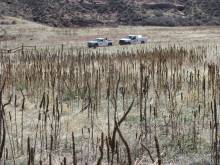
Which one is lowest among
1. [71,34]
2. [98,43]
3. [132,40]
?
[71,34]

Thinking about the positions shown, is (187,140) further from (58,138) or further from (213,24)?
(213,24)

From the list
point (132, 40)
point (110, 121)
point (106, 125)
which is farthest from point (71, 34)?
point (106, 125)

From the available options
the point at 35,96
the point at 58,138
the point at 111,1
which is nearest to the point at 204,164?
the point at 58,138

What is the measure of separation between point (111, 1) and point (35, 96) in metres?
56.5

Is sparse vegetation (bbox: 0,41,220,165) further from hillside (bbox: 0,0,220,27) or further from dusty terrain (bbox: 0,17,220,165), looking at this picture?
hillside (bbox: 0,0,220,27)

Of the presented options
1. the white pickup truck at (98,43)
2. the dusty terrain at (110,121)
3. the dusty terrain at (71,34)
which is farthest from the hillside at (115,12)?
the dusty terrain at (110,121)

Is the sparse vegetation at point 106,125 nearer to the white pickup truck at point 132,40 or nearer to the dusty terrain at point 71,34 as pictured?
the white pickup truck at point 132,40

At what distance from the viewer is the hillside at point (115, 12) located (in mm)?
57688

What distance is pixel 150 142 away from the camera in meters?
6.43

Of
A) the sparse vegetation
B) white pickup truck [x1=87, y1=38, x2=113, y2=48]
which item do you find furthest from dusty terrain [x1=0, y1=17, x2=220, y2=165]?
white pickup truck [x1=87, y1=38, x2=113, y2=48]

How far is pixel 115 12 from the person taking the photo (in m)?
63.1

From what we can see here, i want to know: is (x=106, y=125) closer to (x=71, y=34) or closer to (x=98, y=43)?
(x=98, y=43)

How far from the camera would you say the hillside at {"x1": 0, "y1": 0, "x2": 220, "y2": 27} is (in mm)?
57688

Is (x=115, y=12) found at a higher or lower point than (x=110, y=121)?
lower
